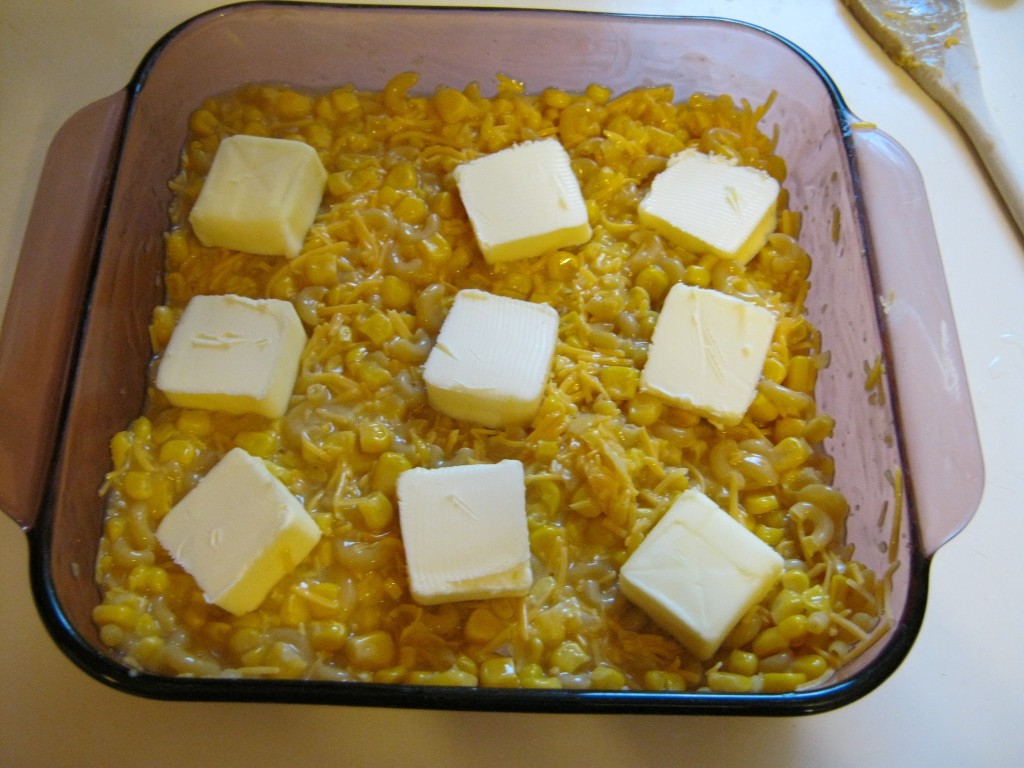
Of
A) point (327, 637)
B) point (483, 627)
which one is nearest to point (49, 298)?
point (327, 637)

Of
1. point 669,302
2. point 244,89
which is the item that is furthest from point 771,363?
point 244,89

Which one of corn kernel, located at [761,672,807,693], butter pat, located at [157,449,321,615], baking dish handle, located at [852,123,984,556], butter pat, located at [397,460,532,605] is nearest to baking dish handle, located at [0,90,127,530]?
butter pat, located at [157,449,321,615]

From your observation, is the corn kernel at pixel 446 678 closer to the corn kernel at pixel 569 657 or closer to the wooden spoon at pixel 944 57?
the corn kernel at pixel 569 657

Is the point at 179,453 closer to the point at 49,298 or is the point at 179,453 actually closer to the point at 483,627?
the point at 49,298

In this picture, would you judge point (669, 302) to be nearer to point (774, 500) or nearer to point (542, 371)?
point (542, 371)

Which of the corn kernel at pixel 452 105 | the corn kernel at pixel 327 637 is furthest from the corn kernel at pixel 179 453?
the corn kernel at pixel 452 105

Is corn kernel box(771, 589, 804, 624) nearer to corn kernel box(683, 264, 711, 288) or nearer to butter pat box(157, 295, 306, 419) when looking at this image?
corn kernel box(683, 264, 711, 288)
